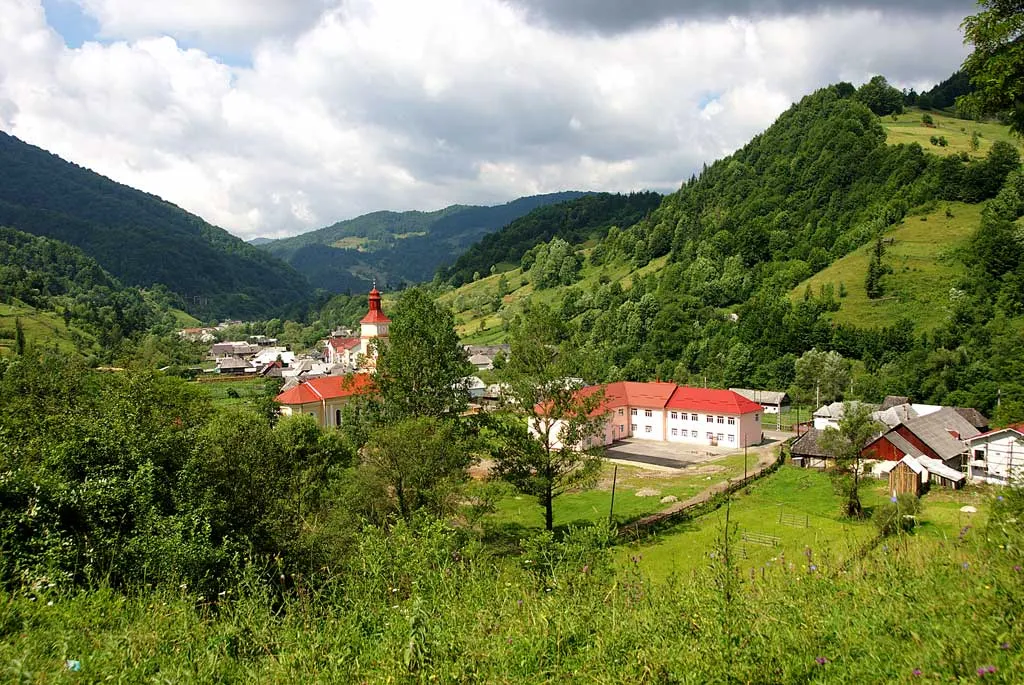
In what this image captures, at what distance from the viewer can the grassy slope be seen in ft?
304

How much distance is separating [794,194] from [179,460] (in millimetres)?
139849

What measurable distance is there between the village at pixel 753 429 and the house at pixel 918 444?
7cm

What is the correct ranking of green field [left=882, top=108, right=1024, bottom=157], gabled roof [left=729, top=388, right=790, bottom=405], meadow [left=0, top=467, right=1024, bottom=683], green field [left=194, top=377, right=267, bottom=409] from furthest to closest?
green field [left=882, top=108, right=1024, bottom=157] → green field [left=194, top=377, right=267, bottom=409] → gabled roof [left=729, top=388, right=790, bottom=405] → meadow [left=0, top=467, right=1024, bottom=683]

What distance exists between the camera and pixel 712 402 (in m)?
52.9

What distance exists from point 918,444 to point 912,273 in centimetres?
5152

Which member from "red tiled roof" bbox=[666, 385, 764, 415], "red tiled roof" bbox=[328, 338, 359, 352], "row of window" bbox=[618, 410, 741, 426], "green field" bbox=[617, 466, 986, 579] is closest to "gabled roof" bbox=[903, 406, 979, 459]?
"green field" bbox=[617, 466, 986, 579]

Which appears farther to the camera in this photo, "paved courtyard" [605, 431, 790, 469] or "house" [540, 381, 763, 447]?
"house" [540, 381, 763, 447]

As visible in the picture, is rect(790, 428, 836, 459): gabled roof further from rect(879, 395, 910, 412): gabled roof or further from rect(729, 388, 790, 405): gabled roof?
rect(729, 388, 790, 405): gabled roof

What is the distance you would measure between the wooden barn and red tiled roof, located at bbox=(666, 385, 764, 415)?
16.6 metres

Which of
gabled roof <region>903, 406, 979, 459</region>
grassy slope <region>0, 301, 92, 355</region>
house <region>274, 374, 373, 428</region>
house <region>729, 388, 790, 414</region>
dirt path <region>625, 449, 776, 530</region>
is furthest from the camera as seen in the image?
grassy slope <region>0, 301, 92, 355</region>

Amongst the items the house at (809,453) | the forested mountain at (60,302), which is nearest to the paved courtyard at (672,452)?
the house at (809,453)

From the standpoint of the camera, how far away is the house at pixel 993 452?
117ft

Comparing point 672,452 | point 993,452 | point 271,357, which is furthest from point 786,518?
point 271,357

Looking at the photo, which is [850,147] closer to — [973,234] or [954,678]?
[973,234]
